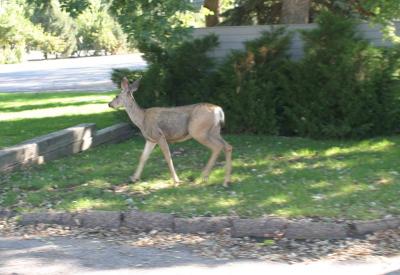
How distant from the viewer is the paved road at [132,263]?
550 centimetres

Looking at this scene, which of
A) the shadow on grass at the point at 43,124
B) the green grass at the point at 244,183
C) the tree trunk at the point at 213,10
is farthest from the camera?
the tree trunk at the point at 213,10

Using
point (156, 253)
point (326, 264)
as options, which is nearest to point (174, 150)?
point (156, 253)

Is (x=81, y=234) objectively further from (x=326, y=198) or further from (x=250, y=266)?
(x=326, y=198)

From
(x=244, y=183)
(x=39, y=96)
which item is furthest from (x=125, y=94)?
(x=39, y=96)

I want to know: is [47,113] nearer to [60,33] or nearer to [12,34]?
[12,34]

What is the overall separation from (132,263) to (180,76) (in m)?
6.44

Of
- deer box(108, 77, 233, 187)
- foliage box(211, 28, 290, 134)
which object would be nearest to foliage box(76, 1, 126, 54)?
foliage box(211, 28, 290, 134)

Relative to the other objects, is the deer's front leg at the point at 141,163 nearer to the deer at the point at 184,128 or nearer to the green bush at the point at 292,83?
the deer at the point at 184,128

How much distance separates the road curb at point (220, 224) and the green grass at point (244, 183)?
20 cm

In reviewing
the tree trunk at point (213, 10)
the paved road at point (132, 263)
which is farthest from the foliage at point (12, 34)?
the paved road at point (132, 263)

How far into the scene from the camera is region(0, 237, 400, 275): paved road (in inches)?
216

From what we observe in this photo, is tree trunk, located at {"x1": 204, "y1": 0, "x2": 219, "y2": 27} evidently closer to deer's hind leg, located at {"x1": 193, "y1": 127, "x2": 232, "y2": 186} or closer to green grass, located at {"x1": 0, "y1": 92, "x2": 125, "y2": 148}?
green grass, located at {"x1": 0, "y1": 92, "x2": 125, "y2": 148}

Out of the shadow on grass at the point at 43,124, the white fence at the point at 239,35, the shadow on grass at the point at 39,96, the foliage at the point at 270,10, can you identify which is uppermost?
the foliage at the point at 270,10

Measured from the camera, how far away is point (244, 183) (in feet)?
26.6
